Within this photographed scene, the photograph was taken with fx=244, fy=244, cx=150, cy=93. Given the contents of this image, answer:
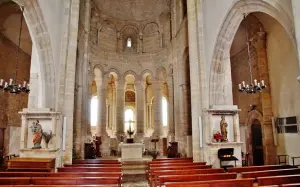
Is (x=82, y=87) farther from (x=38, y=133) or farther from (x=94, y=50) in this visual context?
(x=38, y=133)

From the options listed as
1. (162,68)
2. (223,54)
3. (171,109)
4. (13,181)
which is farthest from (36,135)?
(162,68)

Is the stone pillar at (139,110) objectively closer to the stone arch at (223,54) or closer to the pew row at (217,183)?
the stone arch at (223,54)

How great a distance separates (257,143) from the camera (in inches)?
589

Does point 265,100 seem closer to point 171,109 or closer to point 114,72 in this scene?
point 171,109

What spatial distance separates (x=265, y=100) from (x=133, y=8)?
13293mm

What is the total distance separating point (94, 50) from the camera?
63.5ft

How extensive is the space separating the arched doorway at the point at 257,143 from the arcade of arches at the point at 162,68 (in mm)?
65

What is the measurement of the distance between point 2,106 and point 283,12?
1468 cm

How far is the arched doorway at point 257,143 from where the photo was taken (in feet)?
48.0

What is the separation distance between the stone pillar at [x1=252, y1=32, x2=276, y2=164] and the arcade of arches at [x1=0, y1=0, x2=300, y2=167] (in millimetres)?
53

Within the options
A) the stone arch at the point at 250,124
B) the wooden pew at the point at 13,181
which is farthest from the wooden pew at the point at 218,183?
the stone arch at the point at 250,124

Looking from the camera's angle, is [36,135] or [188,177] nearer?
[188,177]

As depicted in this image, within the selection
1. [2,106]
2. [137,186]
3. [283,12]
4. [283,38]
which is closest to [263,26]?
[283,38]

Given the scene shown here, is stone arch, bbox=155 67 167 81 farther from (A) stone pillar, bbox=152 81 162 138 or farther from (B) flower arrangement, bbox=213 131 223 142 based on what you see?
(B) flower arrangement, bbox=213 131 223 142
